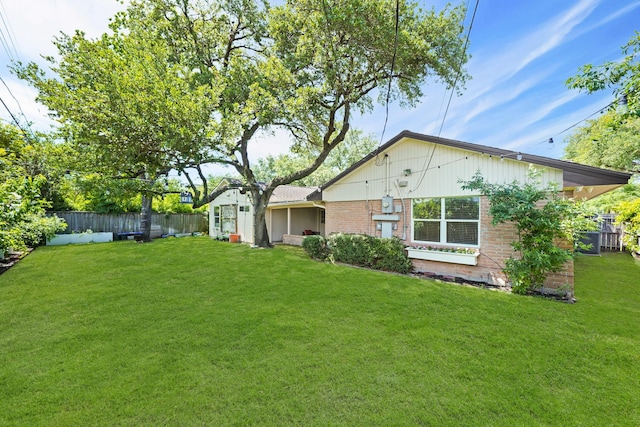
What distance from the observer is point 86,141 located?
8836 millimetres

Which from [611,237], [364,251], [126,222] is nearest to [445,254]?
[364,251]

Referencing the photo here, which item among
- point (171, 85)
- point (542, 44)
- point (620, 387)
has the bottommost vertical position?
point (620, 387)

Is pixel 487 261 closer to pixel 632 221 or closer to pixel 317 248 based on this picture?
pixel 317 248

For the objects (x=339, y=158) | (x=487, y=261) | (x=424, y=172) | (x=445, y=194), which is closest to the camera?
(x=487, y=261)

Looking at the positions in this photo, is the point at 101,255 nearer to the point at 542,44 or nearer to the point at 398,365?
the point at 398,365

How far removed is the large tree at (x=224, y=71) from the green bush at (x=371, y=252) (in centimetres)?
475

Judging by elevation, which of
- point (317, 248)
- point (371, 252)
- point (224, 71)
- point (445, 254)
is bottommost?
point (317, 248)

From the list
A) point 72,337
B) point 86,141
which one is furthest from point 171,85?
point 72,337

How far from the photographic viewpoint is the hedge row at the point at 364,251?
28.5 ft

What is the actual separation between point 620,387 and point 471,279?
4.60 meters

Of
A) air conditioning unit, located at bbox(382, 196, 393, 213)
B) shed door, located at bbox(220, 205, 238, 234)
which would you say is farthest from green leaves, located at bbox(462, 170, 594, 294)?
shed door, located at bbox(220, 205, 238, 234)

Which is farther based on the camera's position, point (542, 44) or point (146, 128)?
point (146, 128)

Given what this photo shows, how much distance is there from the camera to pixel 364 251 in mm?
9336

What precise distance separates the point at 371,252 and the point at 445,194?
303 centimetres
